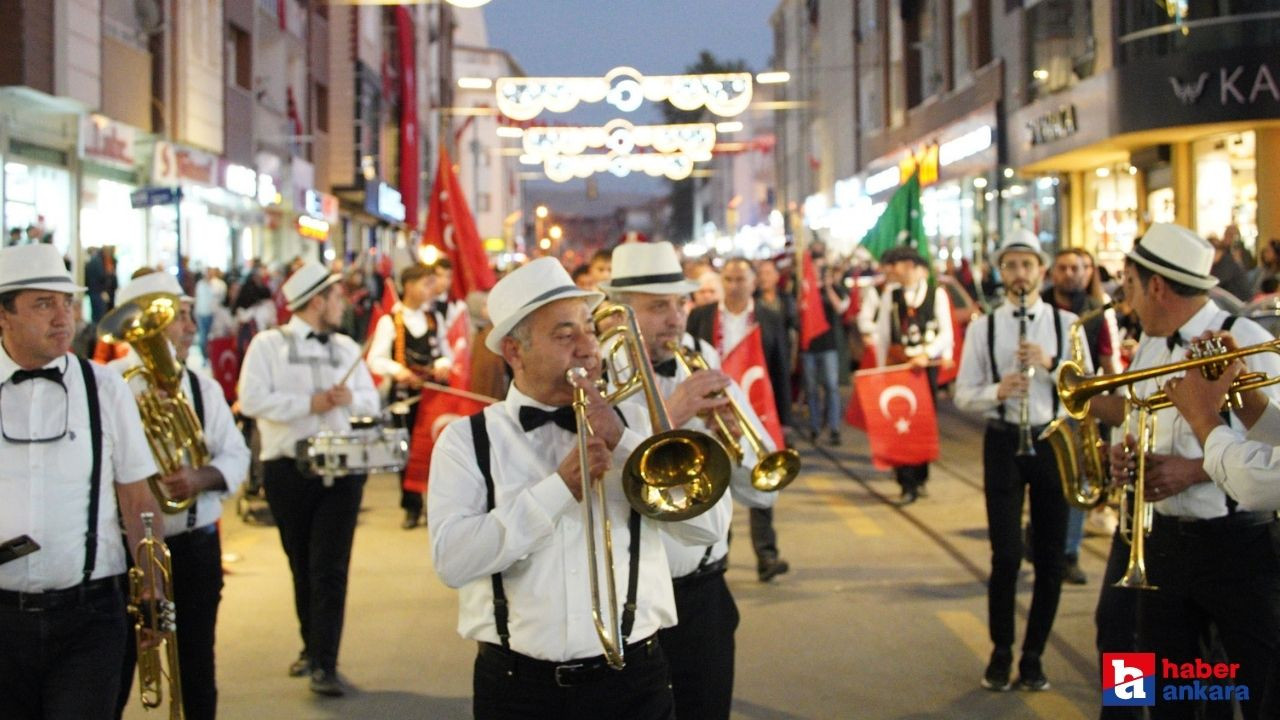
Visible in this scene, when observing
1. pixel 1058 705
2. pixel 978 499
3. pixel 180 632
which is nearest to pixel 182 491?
pixel 180 632

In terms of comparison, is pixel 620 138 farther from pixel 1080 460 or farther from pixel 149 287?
pixel 1080 460

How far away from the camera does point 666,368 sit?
5.80 metres

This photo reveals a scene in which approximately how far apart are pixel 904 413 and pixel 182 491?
7.13m

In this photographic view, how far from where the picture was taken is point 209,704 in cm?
592

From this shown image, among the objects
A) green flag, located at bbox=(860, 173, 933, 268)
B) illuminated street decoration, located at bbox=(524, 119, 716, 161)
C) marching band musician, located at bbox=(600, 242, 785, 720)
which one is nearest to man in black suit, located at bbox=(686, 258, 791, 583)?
green flag, located at bbox=(860, 173, 933, 268)

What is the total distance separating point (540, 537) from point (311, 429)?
432cm

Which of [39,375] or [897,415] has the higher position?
[39,375]

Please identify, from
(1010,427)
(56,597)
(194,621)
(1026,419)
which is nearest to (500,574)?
(56,597)

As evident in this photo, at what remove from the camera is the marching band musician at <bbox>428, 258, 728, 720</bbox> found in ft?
12.1

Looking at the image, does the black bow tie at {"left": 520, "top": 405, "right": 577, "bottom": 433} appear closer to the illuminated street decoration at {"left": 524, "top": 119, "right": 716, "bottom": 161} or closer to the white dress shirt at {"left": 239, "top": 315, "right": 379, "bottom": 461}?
the white dress shirt at {"left": 239, "top": 315, "right": 379, "bottom": 461}

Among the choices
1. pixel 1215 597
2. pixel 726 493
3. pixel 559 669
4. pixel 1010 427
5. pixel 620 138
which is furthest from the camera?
pixel 620 138

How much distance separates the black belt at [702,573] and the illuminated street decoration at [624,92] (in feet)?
67.2

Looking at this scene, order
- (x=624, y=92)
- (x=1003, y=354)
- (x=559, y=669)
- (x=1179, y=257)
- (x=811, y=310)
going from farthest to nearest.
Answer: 1. (x=624, y=92)
2. (x=811, y=310)
3. (x=1003, y=354)
4. (x=1179, y=257)
5. (x=559, y=669)

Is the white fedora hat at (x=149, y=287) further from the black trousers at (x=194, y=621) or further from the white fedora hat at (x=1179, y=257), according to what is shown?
the white fedora hat at (x=1179, y=257)
